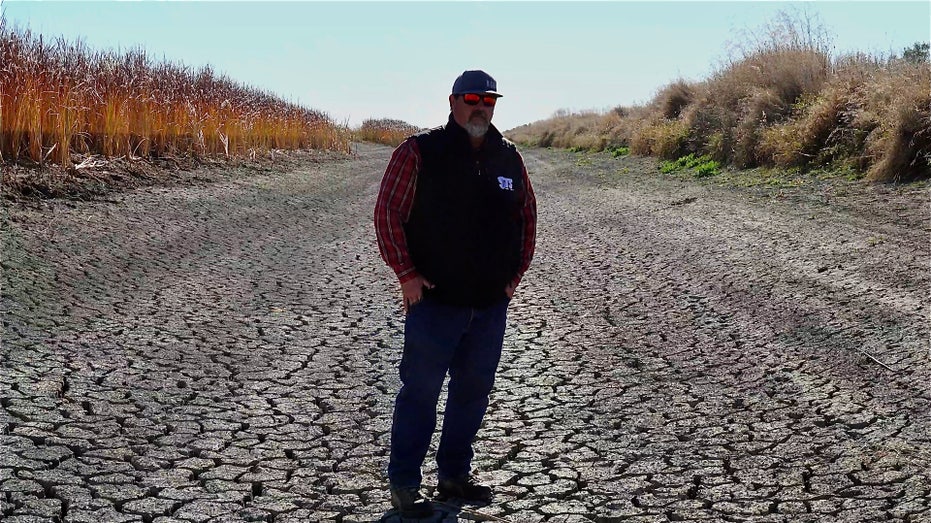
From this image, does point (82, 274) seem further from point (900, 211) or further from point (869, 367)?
point (900, 211)

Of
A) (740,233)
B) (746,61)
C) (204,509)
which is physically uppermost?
(746,61)

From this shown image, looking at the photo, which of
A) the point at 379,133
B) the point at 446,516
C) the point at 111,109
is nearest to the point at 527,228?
the point at 446,516

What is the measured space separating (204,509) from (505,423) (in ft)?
4.71

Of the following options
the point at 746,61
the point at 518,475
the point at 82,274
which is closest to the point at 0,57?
the point at 82,274

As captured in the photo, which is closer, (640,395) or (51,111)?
(640,395)

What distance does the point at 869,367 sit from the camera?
182 inches

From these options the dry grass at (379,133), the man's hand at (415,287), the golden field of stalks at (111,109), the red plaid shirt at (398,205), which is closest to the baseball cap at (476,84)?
the red plaid shirt at (398,205)

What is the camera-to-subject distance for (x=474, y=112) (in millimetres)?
3039

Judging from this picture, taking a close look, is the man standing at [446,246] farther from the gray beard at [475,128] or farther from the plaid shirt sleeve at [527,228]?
the plaid shirt sleeve at [527,228]

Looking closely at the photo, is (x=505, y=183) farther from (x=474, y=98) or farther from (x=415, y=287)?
(x=415, y=287)

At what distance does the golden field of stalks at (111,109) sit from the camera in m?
9.49

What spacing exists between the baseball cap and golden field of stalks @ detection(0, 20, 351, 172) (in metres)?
7.64

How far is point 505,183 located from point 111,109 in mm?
9905

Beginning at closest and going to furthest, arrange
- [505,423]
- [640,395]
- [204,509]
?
[204,509] → [505,423] → [640,395]
